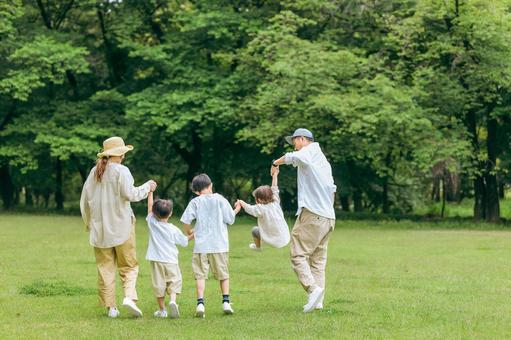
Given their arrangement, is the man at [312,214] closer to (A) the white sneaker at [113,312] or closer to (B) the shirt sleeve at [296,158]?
(B) the shirt sleeve at [296,158]

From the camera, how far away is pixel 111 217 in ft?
35.8

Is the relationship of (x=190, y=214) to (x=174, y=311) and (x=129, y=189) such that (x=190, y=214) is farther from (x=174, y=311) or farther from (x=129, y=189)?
(x=174, y=311)

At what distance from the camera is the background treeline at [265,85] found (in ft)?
111

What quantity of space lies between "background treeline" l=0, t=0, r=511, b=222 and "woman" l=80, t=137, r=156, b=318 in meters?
22.0

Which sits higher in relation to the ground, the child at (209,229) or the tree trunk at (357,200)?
the child at (209,229)

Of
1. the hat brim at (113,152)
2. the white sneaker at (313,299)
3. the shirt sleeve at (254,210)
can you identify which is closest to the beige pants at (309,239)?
the white sneaker at (313,299)

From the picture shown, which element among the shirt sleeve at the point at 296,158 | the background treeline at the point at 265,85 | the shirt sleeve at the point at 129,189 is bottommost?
the shirt sleeve at the point at 129,189

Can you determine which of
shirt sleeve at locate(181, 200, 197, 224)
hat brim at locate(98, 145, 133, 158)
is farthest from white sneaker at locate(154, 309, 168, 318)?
hat brim at locate(98, 145, 133, 158)

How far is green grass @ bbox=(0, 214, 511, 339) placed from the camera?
958 centimetres

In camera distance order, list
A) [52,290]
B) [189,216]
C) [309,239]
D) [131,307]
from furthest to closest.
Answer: [52,290] → [309,239] → [189,216] → [131,307]

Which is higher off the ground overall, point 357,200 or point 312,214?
point 312,214

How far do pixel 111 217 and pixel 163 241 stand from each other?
69cm

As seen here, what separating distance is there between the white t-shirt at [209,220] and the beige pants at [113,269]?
824 millimetres

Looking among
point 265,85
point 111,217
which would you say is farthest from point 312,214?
point 265,85
